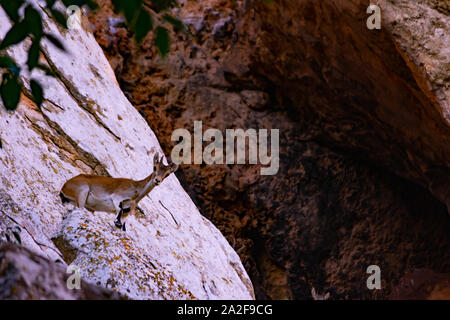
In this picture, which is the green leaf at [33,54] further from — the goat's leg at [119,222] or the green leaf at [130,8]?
the goat's leg at [119,222]

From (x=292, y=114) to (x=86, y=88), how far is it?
10.4 feet

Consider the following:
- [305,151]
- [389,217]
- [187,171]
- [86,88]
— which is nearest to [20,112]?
[86,88]

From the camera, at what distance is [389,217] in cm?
754

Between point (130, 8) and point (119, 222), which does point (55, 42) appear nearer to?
point (130, 8)

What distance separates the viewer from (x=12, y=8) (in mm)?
1621

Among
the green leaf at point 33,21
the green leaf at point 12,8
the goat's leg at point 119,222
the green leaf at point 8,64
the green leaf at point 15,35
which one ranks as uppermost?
the green leaf at point 12,8

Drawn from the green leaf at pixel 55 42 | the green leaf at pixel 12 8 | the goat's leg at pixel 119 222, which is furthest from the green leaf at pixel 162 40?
the goat's leg at pixel 119 222

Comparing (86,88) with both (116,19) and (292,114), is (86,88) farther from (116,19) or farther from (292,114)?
(292,114)

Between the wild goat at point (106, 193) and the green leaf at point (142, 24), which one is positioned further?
the wild goat at point (106, 193)

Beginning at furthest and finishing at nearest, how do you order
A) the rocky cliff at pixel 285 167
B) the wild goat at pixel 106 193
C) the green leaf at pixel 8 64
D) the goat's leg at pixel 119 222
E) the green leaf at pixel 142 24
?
1. the rocky cliff at pixel 285 167
2. the goat's leg at pixel 119 222
3. the wild goat at pixel 106 193
4. the green leaf at pixel 8 64
5. the green leaf at pixel 142 24

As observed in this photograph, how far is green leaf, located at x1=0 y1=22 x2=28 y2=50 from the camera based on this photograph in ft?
4.92

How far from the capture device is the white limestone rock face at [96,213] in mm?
3562

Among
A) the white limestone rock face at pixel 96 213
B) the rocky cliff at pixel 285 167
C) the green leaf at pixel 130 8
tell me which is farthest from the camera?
the rocky cliff at pixel 285 167

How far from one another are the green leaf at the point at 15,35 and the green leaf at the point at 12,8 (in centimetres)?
7
